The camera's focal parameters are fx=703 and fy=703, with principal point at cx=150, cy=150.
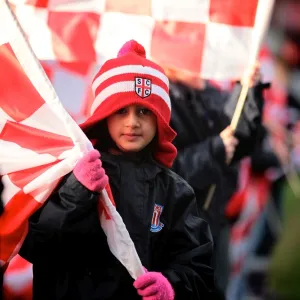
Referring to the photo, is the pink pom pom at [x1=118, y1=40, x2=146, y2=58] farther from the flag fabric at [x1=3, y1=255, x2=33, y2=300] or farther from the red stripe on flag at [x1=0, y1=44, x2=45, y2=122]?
the flag fabric at [x1=3, y1=255, x2=33, y2=300]

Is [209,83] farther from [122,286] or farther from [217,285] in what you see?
[122,286]

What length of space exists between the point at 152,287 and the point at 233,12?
2.56ft

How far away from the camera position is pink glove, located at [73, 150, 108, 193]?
1.21 metres

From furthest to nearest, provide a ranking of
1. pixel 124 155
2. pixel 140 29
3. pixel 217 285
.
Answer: pixel 140 29
pixel 217 285
pixel 124 155

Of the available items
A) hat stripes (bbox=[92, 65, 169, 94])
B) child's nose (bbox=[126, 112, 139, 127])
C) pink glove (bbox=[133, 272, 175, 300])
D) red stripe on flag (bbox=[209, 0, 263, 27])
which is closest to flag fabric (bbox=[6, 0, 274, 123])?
red stripe on flag (bbox=[209, 0, 263, 27])

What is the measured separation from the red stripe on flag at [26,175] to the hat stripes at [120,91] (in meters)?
0.19

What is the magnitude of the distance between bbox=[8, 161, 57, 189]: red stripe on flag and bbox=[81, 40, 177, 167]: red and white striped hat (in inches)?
5.2

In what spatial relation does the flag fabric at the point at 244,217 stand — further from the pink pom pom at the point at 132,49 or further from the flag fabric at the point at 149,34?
the pink pom pom at the point at 132,49

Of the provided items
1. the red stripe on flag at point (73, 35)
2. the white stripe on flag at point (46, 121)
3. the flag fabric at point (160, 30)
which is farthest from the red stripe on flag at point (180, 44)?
the white stripe on flag at point (46, 121)

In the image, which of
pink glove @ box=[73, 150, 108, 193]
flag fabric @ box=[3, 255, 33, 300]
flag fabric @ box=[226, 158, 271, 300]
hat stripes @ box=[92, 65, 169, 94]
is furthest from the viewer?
flag fabric @ box=[226, 158, 271, 300]

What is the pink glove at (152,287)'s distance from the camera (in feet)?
4.16

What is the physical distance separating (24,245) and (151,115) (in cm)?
36

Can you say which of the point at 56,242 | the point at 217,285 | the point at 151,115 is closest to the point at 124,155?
the point at 151,115

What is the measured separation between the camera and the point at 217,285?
163 cm
